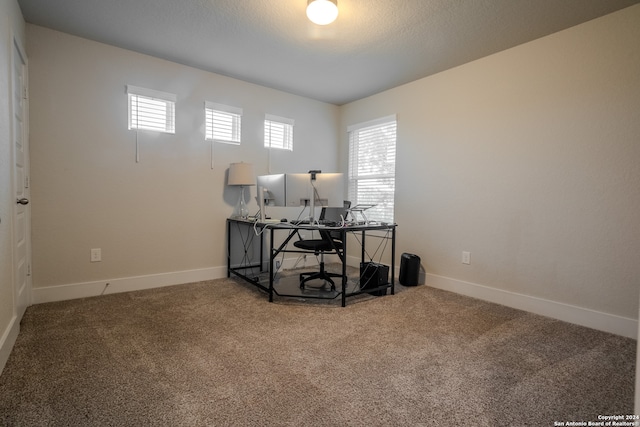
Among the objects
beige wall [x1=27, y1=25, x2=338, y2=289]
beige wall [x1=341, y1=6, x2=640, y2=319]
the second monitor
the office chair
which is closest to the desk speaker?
the office chair

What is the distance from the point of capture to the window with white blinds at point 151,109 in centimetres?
315

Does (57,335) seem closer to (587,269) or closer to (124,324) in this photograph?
(124,324)

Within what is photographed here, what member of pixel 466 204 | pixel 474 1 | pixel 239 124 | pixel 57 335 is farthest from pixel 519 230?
pixel 57 335

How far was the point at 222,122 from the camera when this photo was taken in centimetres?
374

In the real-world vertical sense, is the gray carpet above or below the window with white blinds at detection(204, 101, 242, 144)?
below

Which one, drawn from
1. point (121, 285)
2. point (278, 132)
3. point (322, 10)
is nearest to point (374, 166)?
point (278, 132)

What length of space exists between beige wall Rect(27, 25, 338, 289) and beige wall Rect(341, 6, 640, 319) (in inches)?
88.8

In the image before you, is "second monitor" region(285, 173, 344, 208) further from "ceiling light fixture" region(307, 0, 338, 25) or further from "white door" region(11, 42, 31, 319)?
"white door" region(11, 42, 31, 319)

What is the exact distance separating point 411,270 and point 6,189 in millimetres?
3503

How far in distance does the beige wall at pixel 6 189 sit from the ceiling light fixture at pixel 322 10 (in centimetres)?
190

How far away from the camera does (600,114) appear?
2.44 meters

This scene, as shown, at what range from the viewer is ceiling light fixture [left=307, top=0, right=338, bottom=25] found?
219 cm

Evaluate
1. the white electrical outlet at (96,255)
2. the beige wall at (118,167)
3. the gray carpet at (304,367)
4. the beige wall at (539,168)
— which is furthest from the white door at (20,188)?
the beige wall at (539,168)

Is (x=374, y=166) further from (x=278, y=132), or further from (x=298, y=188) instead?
(x=298, y=188)
